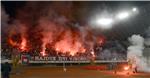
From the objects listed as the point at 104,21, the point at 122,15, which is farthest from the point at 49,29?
the point at 122,15

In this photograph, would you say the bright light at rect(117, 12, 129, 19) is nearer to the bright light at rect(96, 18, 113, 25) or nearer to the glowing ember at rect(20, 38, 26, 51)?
the bright light at rect(96, 18, 113, 25)

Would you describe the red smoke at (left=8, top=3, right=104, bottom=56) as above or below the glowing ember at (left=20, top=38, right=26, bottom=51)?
above

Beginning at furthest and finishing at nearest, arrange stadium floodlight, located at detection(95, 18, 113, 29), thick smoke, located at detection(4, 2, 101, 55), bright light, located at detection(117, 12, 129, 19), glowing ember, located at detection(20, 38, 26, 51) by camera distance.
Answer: bright light, located at detection(117, 12, 129, 19)
stadium floodlight, located at detection(95, 18, 113, 29)
thick smoke, located at detection(4, 2, 101, 55)
glowing ember, located at detection(20, 38, 26, 51)

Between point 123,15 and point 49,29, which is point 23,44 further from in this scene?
point 123,15

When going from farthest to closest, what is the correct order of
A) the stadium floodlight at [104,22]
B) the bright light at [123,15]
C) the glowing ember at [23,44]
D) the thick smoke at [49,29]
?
the bright light at [123,15], the stadium floodlight at [104,22], the thick smoke at [49,29], the glowing ember at [23,44]

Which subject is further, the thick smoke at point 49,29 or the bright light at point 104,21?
the bright light at point 104,21

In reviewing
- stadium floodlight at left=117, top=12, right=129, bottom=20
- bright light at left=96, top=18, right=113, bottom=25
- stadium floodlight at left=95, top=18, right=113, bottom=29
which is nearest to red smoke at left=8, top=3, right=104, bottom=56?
stadium floodlight at left=95, top=18, right=113, bottom=29

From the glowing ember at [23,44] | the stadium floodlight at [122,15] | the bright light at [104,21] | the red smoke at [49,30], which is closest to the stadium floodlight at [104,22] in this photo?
the bright light at [104,21]

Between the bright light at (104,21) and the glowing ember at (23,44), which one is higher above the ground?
the bright light at (104,21)

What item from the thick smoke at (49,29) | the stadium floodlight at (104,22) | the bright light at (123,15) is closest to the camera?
the thick smoke at (49,29)

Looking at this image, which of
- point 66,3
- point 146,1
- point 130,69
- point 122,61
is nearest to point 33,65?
point 122,61

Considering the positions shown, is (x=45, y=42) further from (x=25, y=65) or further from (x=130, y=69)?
(x=130, y=69)

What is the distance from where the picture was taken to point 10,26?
61.6 m

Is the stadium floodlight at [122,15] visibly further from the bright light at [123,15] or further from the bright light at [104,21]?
the bright light at [104,21]
